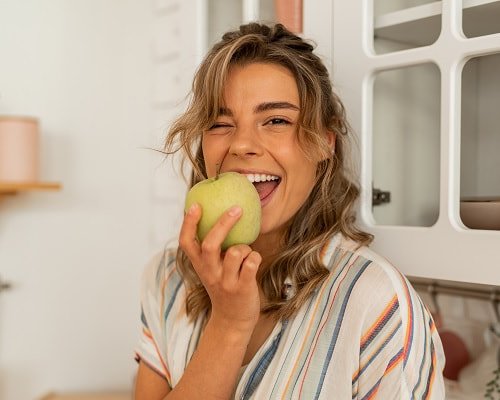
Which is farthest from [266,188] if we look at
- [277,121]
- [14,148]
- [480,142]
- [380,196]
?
[14,148]

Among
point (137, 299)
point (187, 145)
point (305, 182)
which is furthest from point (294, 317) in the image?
point (137, 299)

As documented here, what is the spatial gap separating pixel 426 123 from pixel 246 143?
0.30 meters

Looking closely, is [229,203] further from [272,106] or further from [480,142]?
[480,142]

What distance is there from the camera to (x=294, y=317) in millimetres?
958

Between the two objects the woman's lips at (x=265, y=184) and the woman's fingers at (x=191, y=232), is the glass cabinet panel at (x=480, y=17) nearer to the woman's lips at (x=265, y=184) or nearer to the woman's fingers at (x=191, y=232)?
the woman's lips at (x=265, y=184)

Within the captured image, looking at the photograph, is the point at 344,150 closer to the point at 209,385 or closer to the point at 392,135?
the point at 392,135

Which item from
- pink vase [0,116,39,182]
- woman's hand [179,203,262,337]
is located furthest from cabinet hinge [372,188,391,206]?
pink vase [0,116,39,182]

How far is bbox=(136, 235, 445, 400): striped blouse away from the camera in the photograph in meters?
0.84

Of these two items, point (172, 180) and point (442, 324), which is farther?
point (172, 180)

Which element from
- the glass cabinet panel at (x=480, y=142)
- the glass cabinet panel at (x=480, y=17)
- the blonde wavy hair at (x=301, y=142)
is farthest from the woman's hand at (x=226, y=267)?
the glass cabinet panel at (x=480, y=17)

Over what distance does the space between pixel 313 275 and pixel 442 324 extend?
1.76ft

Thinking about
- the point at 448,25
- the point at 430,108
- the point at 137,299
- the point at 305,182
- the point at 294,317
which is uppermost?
the point at 448,25

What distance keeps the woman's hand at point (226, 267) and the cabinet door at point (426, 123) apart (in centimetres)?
29

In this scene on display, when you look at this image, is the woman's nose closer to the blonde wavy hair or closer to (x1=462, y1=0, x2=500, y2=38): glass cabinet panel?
the blonde wavy hair
